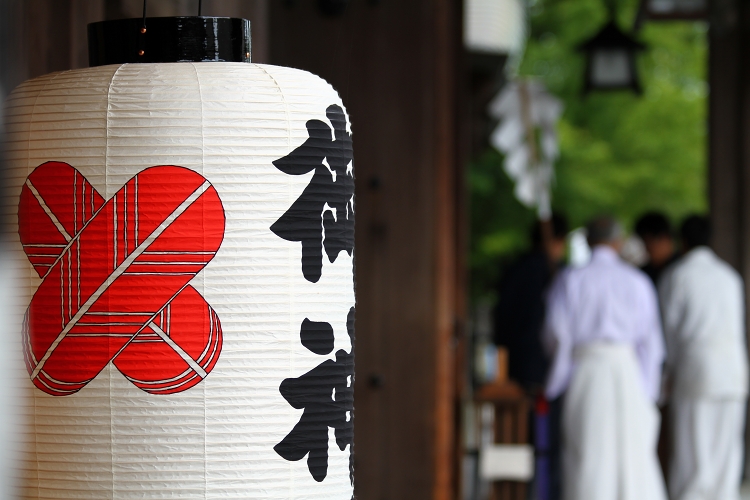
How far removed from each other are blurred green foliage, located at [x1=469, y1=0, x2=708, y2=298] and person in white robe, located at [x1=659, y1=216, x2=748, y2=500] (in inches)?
279

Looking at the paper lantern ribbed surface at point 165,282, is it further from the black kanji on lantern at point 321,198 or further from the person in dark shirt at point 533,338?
the person in dark shirt at point 533,338

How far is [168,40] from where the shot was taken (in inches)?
81.4

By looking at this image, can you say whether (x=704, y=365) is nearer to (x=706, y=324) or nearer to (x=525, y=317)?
(x=706, y=324)

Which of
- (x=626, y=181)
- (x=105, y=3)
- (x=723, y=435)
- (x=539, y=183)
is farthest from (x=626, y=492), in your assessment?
(x=626, y=181)

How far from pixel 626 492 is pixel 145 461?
6857 millimetres

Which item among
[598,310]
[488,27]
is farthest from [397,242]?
[488,27]

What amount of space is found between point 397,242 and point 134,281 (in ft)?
12.7

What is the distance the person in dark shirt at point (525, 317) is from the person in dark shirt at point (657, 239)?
1301mm

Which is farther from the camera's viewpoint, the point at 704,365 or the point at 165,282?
the point at 704,365

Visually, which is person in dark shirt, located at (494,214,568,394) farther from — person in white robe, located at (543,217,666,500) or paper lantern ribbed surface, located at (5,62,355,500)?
paper lantern ribbed surface, located at (5,62,355,500)

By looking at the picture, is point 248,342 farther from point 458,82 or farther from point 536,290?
point 536,290

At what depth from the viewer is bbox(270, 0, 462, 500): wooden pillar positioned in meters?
5.63

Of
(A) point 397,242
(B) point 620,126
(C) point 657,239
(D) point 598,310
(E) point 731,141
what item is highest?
(B) point 620,126

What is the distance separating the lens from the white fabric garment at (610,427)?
803cm
